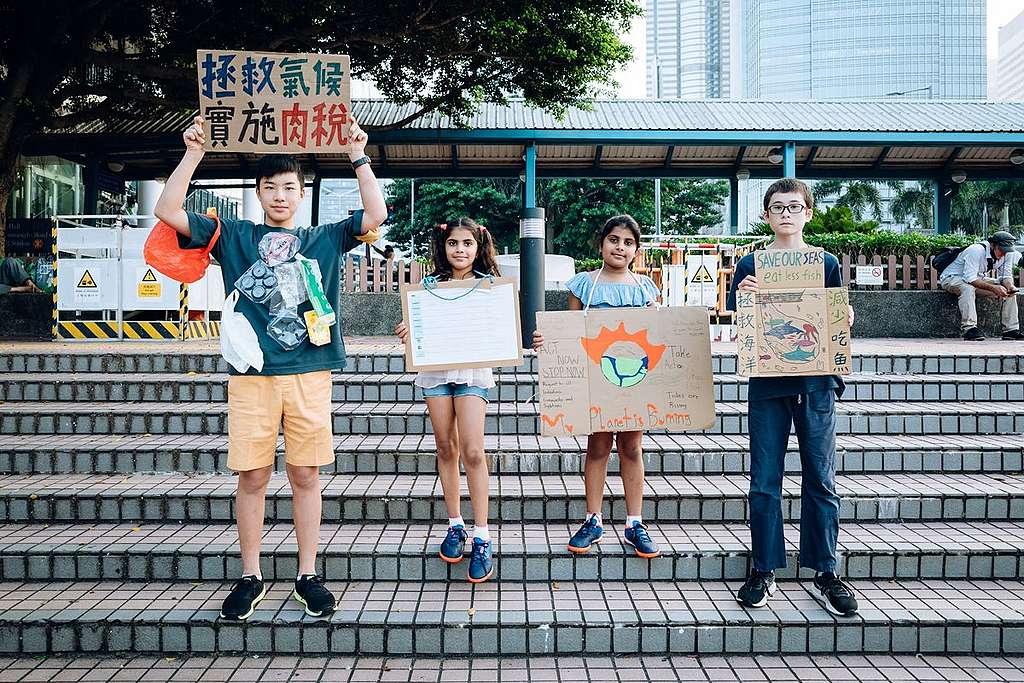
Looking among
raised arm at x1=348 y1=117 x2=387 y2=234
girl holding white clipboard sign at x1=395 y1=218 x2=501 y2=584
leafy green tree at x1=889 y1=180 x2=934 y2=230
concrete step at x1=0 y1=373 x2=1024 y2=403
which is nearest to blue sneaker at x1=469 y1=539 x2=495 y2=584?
girl holding white clipboard sign at x1=395 y1=218 x2=501 y2=584

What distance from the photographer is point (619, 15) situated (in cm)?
1088

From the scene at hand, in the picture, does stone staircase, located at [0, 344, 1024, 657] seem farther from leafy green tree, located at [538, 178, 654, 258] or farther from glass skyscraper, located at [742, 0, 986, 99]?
glass skyscraper, located at [742, 0, 986, 99]

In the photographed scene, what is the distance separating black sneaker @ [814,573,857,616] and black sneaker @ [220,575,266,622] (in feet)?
8.38

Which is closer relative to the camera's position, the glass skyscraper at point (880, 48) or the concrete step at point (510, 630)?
the concrete step at point (510, 630)

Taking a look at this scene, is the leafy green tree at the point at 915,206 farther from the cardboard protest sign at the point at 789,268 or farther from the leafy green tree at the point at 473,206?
the cardboard protest sign at the point at 789,268

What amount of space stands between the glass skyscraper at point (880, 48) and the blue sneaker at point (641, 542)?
4084 inches

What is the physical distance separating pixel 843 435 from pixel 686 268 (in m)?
4.51

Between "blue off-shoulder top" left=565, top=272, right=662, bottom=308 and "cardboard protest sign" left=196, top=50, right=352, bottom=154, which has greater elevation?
"cardboard protest sign" left=196, top=50, right=352, bottom=154

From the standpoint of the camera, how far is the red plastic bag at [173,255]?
3082 mm

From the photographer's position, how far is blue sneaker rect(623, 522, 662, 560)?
139 inches

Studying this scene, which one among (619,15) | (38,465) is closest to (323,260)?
(38,465)

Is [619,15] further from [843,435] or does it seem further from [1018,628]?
[1018,628]

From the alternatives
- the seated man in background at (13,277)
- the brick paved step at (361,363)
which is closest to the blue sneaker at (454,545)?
the brick paved step at (361,363)

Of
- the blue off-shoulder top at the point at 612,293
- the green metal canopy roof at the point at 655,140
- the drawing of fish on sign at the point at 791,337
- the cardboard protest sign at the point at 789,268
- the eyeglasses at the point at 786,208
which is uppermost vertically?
the green metal canopy roof at the point at 655,140
